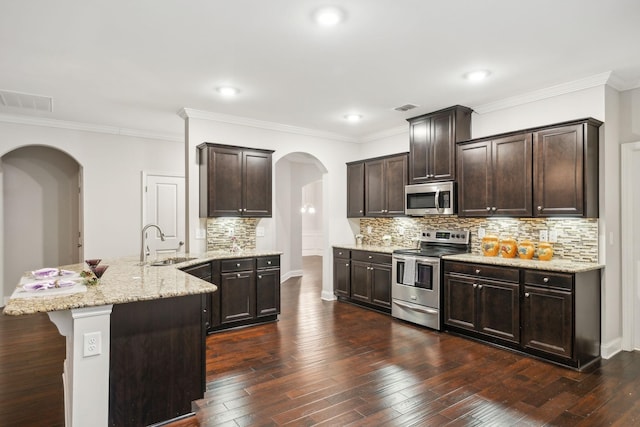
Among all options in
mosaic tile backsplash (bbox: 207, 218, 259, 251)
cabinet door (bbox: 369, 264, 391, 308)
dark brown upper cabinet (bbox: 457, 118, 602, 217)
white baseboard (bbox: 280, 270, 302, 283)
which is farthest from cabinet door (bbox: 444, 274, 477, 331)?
white baseboard (bbox: 280, 270, 302, 283)

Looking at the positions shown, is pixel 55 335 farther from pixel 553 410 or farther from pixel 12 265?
pixel 553 410

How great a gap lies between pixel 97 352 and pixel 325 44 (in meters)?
2.73

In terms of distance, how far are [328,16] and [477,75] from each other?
1.89m

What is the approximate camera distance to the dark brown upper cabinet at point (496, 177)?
4.04 m

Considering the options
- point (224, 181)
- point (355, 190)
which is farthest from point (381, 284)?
point (224, 181)

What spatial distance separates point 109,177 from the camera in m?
5.96

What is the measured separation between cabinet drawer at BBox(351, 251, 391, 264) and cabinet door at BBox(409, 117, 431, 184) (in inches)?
45.4

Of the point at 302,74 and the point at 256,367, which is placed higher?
the point at 302,74

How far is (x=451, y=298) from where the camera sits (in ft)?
14.5

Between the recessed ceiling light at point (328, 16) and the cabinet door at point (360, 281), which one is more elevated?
the recessed ceiling light at point (328, 16)

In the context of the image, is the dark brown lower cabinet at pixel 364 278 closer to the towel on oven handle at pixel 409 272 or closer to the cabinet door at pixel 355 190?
the towel on oven handle at pixel 409 272

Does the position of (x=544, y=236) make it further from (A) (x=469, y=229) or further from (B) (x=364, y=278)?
(B) (x=364, y=278)

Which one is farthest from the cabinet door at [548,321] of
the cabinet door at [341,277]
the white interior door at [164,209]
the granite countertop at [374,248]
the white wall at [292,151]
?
the white interior door at [164,209]

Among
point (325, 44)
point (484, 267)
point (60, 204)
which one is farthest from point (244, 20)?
point (60, 204)
